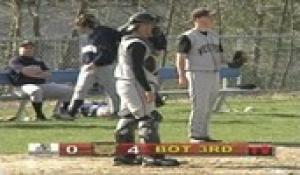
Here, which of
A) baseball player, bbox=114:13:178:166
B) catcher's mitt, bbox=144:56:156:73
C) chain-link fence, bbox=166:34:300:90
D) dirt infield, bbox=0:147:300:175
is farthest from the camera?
chain-link fence, bbox=166:34:300:90

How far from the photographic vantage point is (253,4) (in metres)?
33.1

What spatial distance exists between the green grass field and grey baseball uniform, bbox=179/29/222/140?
1.27 m

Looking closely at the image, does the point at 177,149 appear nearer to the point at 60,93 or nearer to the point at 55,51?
the point at 60,93

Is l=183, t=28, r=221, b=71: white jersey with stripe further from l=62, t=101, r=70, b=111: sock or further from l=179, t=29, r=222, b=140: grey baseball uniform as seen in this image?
l=62, t=101, r=70, b=111: sock

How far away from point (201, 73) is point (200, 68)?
0.25 ft

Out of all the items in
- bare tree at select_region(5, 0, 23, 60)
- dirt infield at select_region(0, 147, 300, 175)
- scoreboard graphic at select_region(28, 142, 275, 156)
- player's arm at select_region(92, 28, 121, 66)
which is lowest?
dirt infield at select_region(0, 147, 300, 175)

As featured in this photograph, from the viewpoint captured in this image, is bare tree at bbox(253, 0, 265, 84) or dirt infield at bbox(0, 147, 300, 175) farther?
bare tree at bbox(253, 0, 265, 84)

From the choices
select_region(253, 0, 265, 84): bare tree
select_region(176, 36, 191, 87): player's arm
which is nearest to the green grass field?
select_region(176, 36, 191, 87): player's arm

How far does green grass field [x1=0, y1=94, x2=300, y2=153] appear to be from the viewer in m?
15.0

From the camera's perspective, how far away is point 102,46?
56.9ft

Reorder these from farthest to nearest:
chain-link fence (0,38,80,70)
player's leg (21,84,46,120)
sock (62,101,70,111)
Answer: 1. chain-link fence (0,38,80,70)
2. sock (62,101,70,111)
3. player's leg (21,84,46,120)

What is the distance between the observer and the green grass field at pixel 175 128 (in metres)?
15.0

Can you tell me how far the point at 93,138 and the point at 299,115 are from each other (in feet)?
19.1

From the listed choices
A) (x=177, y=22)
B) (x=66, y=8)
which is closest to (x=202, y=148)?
(x=177, y=22)
